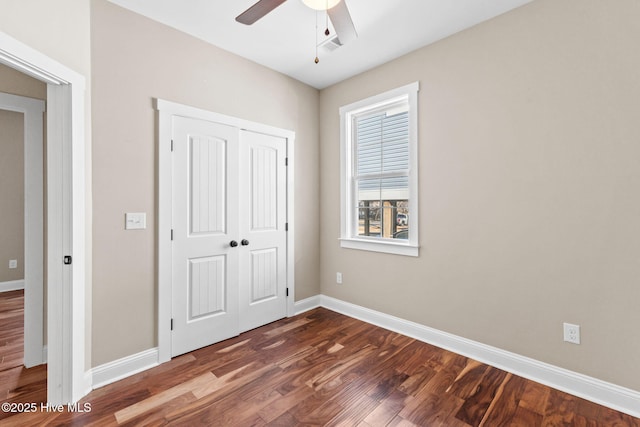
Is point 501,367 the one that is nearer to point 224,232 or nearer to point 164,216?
point 224,232

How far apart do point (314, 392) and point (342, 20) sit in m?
2.37

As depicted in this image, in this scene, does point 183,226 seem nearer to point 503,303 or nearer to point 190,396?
point 190,396

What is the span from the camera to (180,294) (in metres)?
2.52

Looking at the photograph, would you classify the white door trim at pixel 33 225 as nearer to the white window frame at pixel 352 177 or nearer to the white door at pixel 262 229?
the white door at pixel 262 229

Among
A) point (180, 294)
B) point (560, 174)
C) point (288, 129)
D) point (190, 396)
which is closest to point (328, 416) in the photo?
point (190, 396)

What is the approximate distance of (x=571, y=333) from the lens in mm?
2014

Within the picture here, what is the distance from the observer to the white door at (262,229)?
2.99m

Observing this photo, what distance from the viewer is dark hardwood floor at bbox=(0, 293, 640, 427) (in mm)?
A: 1741

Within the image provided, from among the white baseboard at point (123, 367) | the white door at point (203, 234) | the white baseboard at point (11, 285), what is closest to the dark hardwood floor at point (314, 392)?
the white baseboard at point (123, 367)

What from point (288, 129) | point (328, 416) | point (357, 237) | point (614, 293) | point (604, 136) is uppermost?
point (288, 129)

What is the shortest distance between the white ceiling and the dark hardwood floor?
111 inches

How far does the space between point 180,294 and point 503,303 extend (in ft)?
8.85

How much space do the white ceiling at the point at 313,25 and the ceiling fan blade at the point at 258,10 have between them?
0.60 metres

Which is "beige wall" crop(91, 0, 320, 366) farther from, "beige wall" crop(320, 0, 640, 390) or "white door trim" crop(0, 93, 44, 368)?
"beige wall" crop(320, 0, 640, 390)
